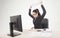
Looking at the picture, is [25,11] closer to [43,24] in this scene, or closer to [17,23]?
[17,23]

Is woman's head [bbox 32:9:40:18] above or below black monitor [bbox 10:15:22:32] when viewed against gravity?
above

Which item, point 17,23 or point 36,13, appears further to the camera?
point 36,13

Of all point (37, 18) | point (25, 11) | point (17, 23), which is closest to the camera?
point (17, 23)

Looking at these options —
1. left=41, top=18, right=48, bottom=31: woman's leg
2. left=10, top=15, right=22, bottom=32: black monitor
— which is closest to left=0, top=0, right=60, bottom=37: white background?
left=41, top=18, right=48, bottom=31: woman's leg

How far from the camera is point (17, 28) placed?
191 centimetres

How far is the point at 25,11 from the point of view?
221cm

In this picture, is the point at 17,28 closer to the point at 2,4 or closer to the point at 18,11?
the point at 18,11

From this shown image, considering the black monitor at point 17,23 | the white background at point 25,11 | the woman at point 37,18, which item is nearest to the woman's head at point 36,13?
the woman at point 37,18

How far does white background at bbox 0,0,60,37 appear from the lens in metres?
1.77

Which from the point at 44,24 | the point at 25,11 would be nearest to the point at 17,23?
the point at 25,11

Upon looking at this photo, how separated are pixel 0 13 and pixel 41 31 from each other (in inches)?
66.7

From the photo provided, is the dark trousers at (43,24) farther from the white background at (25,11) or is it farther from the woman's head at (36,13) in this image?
the woman's head at (36,13)

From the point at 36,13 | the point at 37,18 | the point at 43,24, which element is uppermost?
the point at 36,13

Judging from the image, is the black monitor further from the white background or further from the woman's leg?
the woman's leg
